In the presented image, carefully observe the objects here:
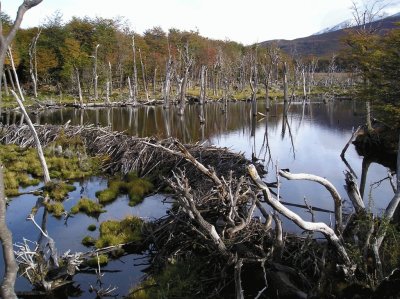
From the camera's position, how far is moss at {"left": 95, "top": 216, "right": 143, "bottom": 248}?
1216 cm

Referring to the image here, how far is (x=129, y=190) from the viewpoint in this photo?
1831 centimetres

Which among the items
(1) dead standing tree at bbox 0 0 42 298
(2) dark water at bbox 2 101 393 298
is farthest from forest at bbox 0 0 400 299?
(2) dark water at bbox 2 101 393 298

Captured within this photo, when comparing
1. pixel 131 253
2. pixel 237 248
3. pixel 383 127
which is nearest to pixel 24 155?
pixel 131 253

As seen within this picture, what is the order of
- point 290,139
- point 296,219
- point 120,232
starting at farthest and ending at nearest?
point 290,139, point 120,232, point 296,219

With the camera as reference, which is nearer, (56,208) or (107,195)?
(56,208)

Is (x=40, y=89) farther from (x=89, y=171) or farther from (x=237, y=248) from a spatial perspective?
(x=237, y=248)

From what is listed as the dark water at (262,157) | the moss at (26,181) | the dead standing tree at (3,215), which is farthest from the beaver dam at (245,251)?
the moss at (26,181)

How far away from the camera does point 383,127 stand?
102ft

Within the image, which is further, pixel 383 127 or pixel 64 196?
pixel 383 127

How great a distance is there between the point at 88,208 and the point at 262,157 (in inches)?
559

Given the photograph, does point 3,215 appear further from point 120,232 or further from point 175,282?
point 120,232

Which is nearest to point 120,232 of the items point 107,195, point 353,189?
point 107,195

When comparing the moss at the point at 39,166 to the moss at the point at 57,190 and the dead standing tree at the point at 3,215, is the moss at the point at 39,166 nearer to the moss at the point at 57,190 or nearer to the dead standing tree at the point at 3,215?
the moss at the point at 57,190

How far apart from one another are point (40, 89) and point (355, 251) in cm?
7976
